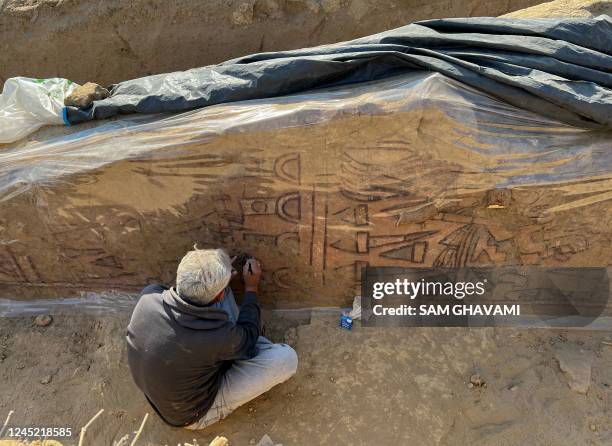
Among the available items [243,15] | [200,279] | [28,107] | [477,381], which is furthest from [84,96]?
[477,381]

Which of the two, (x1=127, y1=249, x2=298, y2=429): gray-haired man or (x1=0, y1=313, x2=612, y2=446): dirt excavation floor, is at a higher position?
(x1=127, y1=249, x2=298, y2=429): gray-haired man

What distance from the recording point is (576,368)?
9.18ft

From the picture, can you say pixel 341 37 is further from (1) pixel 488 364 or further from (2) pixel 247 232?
(1) pixel 488 364

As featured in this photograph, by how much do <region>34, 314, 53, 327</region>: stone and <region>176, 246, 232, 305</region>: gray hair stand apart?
4.31 feet

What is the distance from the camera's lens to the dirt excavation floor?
8.79ft

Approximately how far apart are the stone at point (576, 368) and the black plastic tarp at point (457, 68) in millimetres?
1190

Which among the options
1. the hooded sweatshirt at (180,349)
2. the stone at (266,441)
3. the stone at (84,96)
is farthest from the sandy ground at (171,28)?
the stone at (266,441)

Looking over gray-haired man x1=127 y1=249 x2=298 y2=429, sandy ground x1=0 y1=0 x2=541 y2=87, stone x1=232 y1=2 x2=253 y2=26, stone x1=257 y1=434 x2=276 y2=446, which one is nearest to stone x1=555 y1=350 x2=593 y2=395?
gray-haired man x1=127 y1=249 x2=298 y2=429

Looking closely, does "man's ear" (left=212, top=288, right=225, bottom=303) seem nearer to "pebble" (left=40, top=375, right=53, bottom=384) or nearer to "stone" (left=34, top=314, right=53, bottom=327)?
"pebble" (left=40, top=375, right=53, bottom=384)

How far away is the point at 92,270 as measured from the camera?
10.5 ft

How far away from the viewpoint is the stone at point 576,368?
9.01ft

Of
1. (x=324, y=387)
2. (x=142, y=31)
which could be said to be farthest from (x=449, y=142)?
(x=142, y=31)

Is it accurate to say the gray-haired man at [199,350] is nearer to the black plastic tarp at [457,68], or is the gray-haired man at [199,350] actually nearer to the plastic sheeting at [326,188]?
the plastic sheeting at [326,188]

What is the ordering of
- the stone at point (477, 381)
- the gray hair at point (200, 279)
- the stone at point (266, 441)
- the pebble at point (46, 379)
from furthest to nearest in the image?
the pebble at point (46, 379), the stone at point (477, 381), the stone at point (266, 441), the gray hair at point (200, 279)
